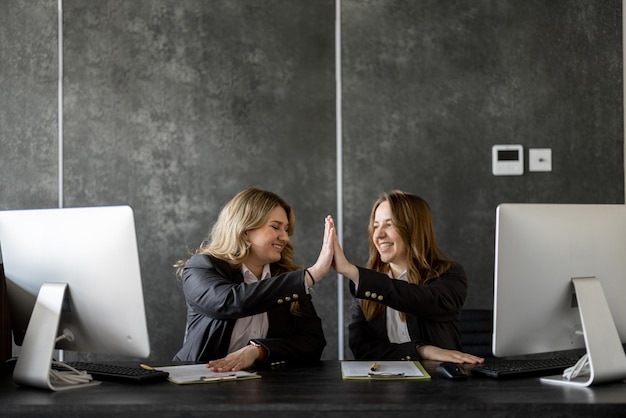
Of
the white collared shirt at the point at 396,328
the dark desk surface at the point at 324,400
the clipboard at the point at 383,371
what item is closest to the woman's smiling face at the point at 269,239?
the white collared shirt at the point at 396,328

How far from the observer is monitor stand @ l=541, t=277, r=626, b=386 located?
205 centimetres

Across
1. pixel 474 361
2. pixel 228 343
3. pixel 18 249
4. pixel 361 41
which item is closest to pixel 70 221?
pixel 18 249

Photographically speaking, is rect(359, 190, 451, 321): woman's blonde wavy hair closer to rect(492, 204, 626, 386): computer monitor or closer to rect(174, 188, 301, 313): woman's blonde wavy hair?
rect(174, 188, 301, 313): woman's blonde wavy hair

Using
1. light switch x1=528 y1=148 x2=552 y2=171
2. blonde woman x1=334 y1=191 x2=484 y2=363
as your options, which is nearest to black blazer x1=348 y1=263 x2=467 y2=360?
blonde woman x1=334 y1=191 x2=484 y2=363

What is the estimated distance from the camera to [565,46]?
12.8 ft

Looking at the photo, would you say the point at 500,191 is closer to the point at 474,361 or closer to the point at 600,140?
the point at 600,140

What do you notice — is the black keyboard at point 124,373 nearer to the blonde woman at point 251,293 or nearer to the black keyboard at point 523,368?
the blonde woman at point 251,293

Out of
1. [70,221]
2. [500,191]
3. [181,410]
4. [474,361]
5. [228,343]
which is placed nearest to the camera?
[181,410]

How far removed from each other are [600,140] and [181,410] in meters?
2.90

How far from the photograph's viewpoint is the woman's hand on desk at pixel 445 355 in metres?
2.46

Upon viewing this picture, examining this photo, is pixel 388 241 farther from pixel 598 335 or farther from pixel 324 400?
pixel 324 400

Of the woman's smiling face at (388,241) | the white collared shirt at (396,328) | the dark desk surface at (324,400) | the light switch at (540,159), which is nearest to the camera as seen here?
the dark desk surface at (324,400)

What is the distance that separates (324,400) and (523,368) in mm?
696

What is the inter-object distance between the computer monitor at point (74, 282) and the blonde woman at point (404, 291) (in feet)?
2.64
